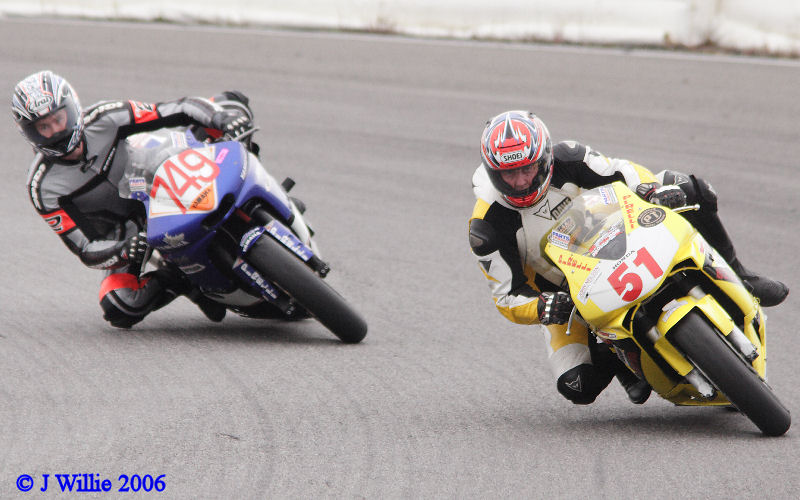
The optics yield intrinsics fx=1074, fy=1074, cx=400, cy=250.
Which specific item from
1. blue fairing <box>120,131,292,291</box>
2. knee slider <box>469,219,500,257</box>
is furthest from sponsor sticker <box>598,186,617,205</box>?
blue fairing <box>120,131,292,291</box>

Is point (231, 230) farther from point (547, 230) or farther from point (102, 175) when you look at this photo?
point (547, 230)

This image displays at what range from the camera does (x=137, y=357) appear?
5.88 meters

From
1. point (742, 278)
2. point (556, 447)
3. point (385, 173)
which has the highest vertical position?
point (742, 278)

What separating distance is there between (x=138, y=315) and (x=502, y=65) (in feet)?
25.5

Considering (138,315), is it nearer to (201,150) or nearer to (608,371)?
(201,150)

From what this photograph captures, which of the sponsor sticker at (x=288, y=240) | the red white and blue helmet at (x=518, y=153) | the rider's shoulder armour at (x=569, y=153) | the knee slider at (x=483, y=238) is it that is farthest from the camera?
the sponsor sticker at (x=288, y=240)

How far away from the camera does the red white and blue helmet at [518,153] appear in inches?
184

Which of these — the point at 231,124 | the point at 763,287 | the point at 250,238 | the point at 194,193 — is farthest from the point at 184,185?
the point at 763,287

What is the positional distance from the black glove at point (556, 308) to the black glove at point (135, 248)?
2.57m

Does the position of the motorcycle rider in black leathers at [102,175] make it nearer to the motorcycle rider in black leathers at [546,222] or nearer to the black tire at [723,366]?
the motorcycle rider in black leathers at [546,222]

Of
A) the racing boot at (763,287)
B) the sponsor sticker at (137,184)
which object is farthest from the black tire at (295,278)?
the racing boot at (763,287)

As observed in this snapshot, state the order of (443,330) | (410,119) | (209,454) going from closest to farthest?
(209,454) < (443,330) < (410,119)

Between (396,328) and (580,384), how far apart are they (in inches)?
72.4

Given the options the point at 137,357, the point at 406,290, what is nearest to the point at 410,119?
the point at 406,290
